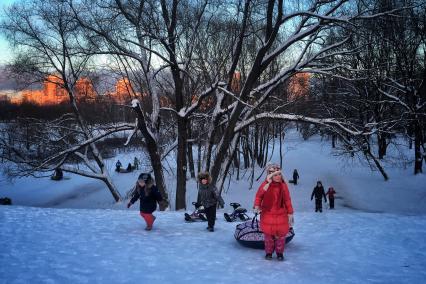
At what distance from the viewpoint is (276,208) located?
6.17 meters

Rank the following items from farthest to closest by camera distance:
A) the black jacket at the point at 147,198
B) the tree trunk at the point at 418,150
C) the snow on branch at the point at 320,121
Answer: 1. the tree trunk at the point at 418,150
2. the snow on branch at the point at 320,121
3. the black jacket at the point at 147,198

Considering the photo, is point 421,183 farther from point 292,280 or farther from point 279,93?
point 292,280

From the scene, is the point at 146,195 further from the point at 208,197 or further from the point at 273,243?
the point at 273,243

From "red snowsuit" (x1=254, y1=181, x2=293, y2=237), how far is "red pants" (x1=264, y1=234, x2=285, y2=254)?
14 centimetres

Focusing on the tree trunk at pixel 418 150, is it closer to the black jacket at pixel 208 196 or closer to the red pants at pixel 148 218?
the black jacket at pixel 208 196

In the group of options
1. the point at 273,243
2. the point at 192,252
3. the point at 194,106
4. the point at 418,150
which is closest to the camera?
the point at 273,243

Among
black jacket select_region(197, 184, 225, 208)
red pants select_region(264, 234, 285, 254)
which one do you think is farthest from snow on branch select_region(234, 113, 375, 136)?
red pants select_region(264, 234, 285, 254)

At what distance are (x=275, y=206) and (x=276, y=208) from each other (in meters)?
0.04

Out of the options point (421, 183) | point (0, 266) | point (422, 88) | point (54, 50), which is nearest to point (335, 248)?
point (0, 266)

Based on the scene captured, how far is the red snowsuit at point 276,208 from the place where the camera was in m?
6.12

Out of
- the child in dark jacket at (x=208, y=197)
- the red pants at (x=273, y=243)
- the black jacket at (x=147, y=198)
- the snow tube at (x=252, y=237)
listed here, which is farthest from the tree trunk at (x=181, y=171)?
the red pants at (x=273, y=243)

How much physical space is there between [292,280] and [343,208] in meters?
16.6

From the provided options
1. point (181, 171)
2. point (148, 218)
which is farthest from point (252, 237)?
point (181, 171)

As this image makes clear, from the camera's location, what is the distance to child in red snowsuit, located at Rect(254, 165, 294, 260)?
241 inches
